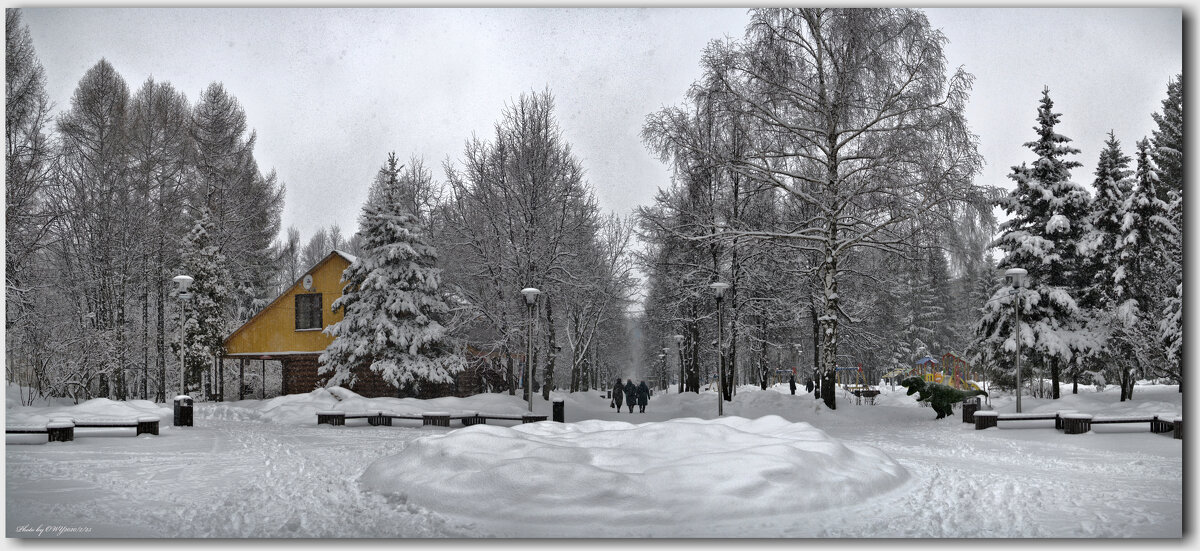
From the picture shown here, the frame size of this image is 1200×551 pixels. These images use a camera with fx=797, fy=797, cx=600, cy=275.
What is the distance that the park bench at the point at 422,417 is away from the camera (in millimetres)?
17703

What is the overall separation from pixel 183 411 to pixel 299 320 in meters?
11.8

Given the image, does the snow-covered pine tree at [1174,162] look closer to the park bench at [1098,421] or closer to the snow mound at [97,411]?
the park bench at [1098,421]

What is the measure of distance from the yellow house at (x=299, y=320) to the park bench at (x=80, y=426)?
13.3m

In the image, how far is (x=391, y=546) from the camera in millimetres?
5664

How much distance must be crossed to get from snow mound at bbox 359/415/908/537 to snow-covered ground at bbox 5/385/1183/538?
0.02 metres

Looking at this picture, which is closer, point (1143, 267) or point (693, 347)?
point (1143, 267)

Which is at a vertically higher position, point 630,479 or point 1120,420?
point 630,479

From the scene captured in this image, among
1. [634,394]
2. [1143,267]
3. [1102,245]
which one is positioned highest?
[1102,245]

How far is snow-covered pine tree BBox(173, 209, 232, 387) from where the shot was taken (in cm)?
2820

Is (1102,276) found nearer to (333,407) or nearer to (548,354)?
(548,354)

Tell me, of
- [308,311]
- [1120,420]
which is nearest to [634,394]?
[308,311]

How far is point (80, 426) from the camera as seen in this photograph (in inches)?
520

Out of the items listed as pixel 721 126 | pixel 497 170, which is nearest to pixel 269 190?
pixel 497 170

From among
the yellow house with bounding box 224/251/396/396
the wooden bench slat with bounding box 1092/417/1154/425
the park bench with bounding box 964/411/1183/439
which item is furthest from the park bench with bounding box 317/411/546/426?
the wooden bench slat with bounding box 1092/417/1154/425
